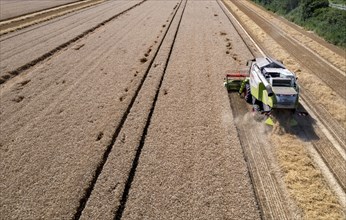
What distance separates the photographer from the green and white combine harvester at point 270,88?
43.4 ft

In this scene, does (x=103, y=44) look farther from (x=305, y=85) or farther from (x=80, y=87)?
(x=305, y=85)

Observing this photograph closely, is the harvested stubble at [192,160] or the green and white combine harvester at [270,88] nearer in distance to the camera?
the harvested stubble at [192,160]

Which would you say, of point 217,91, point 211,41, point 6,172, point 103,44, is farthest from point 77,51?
point 6,172

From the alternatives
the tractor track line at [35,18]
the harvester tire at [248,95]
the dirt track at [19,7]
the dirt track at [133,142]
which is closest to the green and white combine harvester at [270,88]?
the harvester tire at [248,95]

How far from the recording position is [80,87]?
18.4 m

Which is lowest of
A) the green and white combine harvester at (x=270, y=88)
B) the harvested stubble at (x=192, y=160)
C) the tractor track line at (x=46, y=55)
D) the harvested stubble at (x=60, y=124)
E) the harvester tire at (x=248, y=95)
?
the tractor track line at (x=46, y=55)

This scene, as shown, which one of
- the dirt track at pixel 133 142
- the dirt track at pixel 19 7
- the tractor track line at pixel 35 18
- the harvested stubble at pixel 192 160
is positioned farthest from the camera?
the dirt track at pixel 19 7

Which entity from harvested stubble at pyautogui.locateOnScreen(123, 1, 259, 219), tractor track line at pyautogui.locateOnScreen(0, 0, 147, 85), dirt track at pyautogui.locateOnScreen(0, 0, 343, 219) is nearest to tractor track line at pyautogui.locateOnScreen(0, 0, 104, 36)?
tractor track line at pyautogui.locateOnScreen(0, 0, 147, 85)

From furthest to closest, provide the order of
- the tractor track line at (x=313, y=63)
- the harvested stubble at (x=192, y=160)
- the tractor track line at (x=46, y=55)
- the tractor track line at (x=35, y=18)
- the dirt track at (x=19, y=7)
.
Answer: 1. the dirt track at (x=19, y=7)
2. the tractor track line at (x=35, y=18)
3. the tractor track line at (x=46, y=55)
4. the tractor track line at (x=313, y=63)
5. the harvested stubble at (x=192, y=160)

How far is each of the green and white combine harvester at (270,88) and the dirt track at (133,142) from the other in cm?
100

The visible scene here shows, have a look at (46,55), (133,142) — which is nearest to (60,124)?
(133,142)

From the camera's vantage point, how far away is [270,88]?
1359 cm

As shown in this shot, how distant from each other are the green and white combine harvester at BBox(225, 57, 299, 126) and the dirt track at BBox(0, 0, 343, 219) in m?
1.00

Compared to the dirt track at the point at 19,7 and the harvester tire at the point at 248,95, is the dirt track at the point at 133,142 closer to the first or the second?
the harvester tire at the point at 248,95
